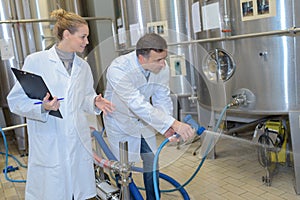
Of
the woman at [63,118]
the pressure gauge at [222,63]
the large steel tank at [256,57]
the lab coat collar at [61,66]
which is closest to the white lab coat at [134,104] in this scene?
the woman at [63,118]

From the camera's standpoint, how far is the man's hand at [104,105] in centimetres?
119

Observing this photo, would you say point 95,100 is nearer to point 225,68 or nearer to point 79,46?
point 79,46

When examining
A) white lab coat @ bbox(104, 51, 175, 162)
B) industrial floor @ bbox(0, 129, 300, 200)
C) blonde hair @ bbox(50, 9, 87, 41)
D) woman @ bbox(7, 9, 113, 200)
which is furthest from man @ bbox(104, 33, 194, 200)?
industrial floor @ bbox(0, 129, 300, 200)

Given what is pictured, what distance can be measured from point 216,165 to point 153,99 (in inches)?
55.6

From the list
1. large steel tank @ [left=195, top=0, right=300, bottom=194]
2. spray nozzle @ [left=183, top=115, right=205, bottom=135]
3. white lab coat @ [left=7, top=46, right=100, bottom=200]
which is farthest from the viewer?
large steel tank @ [left=195, top=0, right=300, bottom=194]

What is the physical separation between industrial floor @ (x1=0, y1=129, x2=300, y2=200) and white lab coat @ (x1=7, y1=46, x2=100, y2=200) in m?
0.36

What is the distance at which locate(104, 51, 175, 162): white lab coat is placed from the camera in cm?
110

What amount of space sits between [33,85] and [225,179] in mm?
1474

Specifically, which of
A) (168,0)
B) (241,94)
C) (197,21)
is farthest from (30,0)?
(241,94)

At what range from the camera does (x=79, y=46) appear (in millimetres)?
1382

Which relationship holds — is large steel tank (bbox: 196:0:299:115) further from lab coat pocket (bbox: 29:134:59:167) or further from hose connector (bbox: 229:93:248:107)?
lab coat pocket (bbox: 29:134:59:167)

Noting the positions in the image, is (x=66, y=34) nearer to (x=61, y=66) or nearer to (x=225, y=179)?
(x=61, y=66)

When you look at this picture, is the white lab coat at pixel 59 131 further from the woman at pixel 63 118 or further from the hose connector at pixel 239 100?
the hose connector at pixel 239 100

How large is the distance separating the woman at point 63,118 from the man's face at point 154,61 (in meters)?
0.34
